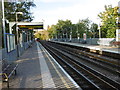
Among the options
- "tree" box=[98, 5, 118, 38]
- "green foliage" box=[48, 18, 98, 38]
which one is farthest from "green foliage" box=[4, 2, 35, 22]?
"green foliage" box=[48, 18, 98, 38]

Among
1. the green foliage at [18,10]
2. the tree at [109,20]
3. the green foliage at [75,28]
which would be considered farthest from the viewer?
the green foliage at [75,28]

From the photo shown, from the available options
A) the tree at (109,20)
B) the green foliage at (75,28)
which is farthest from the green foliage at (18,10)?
the green foliage at (75,28)

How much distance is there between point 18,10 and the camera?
28.6 m

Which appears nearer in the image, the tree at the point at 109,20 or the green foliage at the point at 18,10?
the green foliage at the point at 18,10

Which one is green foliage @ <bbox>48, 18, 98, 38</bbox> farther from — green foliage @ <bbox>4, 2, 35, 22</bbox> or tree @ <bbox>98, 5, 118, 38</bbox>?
green foliage @ <bbox>4, 2, 35, 22</bbox>

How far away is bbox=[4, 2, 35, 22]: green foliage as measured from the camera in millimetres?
27206

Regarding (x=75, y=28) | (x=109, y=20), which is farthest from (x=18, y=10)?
(x=75, y=28)

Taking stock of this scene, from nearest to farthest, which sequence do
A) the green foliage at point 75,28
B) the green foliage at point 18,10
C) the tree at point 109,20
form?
the green foliage at point 18,10 < the tree at point 109,20 < the green foliage at point 75,28

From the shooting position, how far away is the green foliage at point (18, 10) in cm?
2721

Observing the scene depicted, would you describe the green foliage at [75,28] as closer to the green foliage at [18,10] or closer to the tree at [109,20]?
the tree at [109,20]

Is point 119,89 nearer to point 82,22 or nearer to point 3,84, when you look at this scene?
point 3,84

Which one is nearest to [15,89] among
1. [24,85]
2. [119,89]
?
[24,85]

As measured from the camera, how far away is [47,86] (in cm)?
694

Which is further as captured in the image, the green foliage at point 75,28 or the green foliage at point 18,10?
the green foliage at point 75,28
